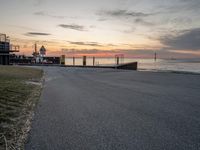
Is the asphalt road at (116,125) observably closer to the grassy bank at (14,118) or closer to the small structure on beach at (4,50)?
the grassy bank at (14,118)

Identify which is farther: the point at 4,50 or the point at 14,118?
the point at 4,50

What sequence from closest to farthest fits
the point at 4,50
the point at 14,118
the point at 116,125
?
the point at 116,125
the point at 14,118
the point at 4,50

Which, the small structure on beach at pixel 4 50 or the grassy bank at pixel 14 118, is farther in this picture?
the small structure on beach at pixel 4 50

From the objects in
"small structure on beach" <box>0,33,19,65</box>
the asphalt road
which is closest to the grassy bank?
the asphalt road

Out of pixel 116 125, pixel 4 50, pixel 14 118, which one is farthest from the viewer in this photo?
pixel 4 50

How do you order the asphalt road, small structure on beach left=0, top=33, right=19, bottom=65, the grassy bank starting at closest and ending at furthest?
the asphalt road, the grassy bank, small structure on beach left=0, top=33, right=19, bottom=65

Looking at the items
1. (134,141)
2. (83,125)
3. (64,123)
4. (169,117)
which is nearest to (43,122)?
(64,123)

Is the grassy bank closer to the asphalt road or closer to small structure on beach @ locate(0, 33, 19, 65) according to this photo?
the asphalt road

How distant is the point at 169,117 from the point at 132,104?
7.47ft

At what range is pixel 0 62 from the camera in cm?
4819

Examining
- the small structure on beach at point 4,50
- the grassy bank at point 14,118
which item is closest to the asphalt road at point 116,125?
the grassy bank at point 14,118

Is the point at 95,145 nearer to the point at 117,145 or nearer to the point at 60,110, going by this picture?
the point at 117,145

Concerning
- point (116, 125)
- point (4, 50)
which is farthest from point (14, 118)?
point (4, 50)

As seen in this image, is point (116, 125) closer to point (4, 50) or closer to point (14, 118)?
point (14, 118)
